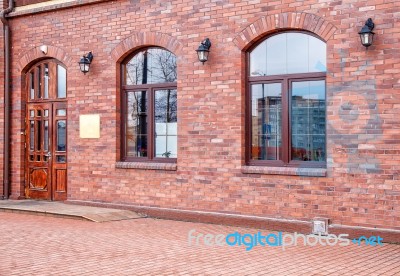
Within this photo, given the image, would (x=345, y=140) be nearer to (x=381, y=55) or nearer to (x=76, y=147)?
(x=381, y=55)

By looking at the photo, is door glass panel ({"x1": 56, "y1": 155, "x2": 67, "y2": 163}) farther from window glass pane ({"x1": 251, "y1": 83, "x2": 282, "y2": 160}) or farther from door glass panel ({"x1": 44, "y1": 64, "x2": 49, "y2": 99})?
window glass pane ({"x1": 251, "y1": 83, "x2": 282, "y2": 160})

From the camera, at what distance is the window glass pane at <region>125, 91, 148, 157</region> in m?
11.9

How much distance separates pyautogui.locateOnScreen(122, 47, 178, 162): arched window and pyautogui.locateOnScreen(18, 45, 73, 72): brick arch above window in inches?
58.3

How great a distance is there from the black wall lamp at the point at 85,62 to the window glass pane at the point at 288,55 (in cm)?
364

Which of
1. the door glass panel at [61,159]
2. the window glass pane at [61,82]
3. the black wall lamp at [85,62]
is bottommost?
the door glass panel at [61,159]

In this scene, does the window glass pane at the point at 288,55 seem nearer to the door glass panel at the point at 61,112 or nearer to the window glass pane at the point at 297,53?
the window glass pane at the point at 297,53

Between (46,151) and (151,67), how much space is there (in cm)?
338

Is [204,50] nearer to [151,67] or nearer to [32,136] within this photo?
[151,67]

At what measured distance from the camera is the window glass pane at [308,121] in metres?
9.76

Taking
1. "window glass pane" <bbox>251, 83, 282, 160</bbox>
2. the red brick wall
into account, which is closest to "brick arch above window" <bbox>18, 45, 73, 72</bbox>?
the red brick wall

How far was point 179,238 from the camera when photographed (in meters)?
9.12

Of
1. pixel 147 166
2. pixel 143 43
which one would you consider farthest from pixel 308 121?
pixel 143 43

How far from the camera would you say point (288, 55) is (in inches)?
399

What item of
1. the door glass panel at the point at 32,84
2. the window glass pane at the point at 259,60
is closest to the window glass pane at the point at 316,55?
the window glass pane at the point at 259,60
